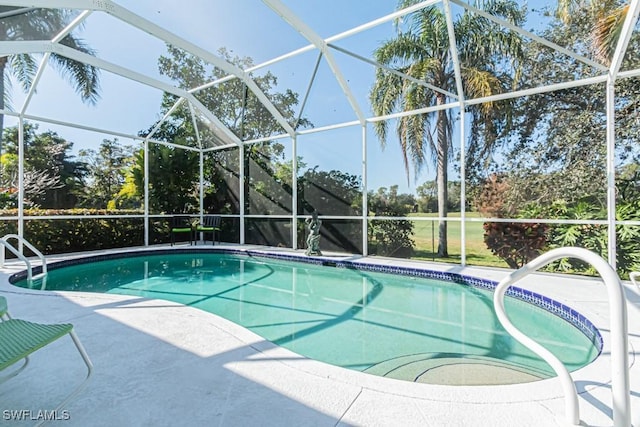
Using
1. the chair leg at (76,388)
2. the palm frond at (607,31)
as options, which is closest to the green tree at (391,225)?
the palm frond at (607,31)

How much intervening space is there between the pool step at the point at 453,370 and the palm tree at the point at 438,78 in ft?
14.7

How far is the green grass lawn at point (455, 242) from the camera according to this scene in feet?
21.6

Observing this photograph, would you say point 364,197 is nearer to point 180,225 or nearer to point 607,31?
point 607,31

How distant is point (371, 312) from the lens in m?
4.19

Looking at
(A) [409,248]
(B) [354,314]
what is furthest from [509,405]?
(A) [409,248]

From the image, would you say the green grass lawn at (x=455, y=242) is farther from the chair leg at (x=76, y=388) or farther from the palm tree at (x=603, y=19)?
the chair leg at (x=76, y=388)

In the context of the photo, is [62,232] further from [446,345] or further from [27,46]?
[446,345]

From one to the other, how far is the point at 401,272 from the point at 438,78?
4451 mm

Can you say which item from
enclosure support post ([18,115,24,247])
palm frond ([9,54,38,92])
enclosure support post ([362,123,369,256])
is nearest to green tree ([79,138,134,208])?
enclosure support post ([18,115,24,247])

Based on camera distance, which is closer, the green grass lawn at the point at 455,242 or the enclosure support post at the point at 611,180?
the enclosure support post at the point at 611,180

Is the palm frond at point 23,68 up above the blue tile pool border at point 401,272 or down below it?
above

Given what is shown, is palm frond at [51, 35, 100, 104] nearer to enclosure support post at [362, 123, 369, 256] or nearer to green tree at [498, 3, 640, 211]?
enclosure support post at [362, 123, 369, 256]

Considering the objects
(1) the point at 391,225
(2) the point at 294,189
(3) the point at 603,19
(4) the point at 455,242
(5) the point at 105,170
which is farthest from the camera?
(5) the point at 105,170
